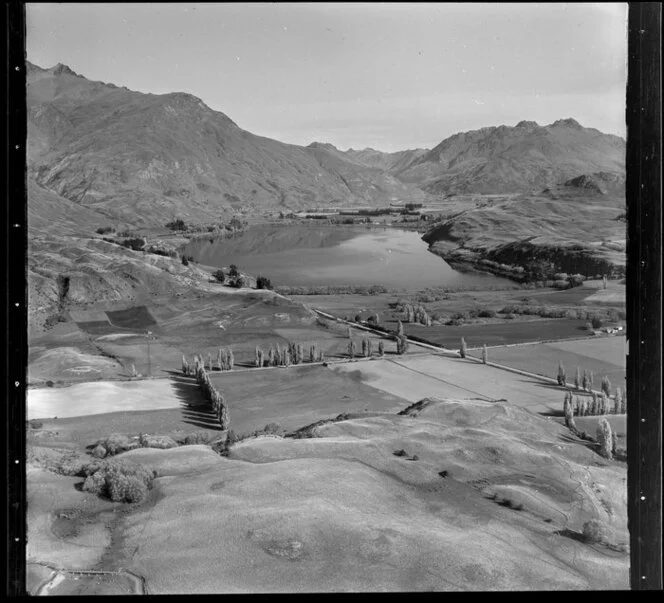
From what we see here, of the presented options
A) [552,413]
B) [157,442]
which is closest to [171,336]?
[157,442]

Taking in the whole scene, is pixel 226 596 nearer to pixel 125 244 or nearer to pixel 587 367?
pixel 587 367

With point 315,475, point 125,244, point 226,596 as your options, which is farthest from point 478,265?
point 226,596

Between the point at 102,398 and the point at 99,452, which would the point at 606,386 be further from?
the point at 102,398

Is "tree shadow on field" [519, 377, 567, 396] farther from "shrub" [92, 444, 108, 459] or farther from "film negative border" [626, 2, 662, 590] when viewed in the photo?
"shrub" [92, 444, 108, 459]

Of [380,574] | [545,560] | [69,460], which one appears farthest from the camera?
[69,460]

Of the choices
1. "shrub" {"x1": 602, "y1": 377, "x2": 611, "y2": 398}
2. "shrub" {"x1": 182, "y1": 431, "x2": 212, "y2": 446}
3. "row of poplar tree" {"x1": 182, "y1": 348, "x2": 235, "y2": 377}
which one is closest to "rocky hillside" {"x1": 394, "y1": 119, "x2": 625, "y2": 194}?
"shrub" {"x1": 602, "y1": 377, "x2": 611, "y2": 398}

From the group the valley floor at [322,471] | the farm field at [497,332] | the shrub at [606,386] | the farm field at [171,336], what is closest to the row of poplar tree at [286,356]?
the farm field at [171,336]
